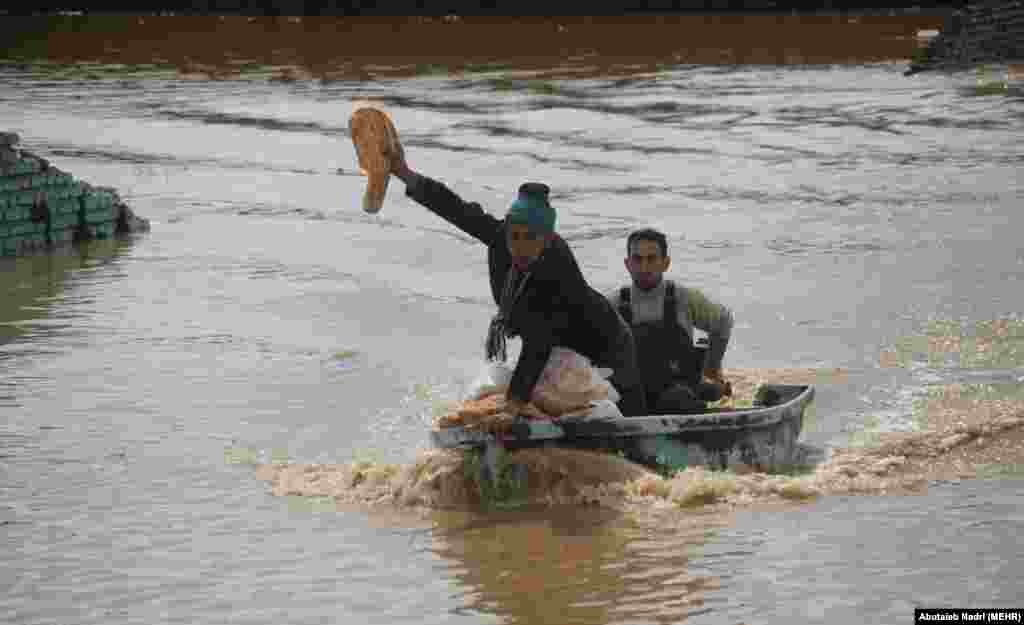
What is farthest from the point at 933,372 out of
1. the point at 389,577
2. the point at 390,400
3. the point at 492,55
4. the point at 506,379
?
the point at 492,55

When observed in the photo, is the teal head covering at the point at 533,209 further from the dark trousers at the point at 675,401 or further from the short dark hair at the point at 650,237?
the dark trousers at the point at 675,401

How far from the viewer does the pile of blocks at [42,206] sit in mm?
18906

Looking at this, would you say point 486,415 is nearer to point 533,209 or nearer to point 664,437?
point 664,437

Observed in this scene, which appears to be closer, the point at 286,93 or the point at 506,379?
the point at 506,379

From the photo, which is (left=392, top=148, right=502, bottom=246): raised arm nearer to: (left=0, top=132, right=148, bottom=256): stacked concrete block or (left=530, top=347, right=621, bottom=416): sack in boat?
(left=530, top=347, right=621, bottom=416): sack in boat

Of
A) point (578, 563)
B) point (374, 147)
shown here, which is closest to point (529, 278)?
point (374, 147)

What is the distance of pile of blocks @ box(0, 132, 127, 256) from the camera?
18.9 meters

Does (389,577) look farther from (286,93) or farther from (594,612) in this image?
(286,93)

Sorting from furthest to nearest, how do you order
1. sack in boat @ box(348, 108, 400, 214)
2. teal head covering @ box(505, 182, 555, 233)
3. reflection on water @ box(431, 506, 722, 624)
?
sack in boat @ box(348, 108, 400, 214)
teal head covering @ box(505, 182, 555, 233)
reflection on water @ box(431, 506, 722, 624)

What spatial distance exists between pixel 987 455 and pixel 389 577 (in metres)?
Answer: 3.63

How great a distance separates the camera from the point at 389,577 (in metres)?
9.38

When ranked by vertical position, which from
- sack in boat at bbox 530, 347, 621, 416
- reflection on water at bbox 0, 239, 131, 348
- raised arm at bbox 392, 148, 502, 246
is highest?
raised arm at bbox 392, 148, 502, 246

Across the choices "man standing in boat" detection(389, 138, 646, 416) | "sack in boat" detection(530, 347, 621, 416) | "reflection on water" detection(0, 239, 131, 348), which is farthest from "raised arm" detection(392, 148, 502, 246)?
"reflection on water" detection(0, 239, 131, 348)

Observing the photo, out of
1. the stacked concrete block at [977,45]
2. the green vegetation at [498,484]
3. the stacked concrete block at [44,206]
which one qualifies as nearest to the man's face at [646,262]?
the green vegetation at [498,484]
